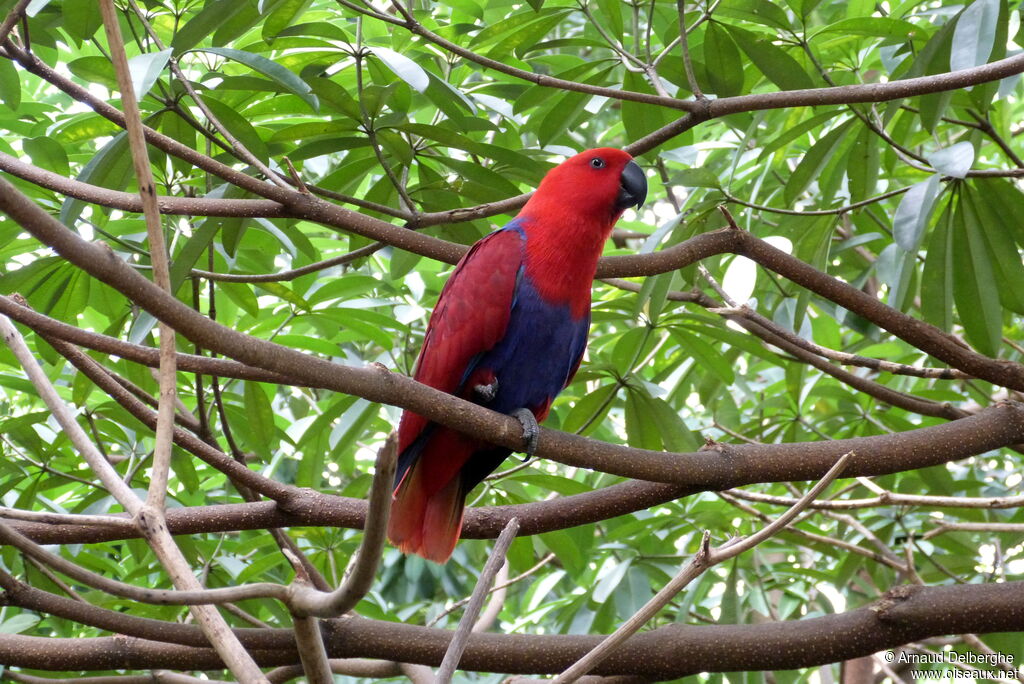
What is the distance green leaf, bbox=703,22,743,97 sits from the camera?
2598 millimetres

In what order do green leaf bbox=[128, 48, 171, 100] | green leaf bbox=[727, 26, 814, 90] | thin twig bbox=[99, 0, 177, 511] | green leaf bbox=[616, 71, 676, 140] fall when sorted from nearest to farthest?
thin twig bbox=[99, 0, 177, 511] → green leaf bbox=[128, 48, 171, 100] → green leaf bbox=[727, 26, 814, 90] → green leaf bbox=[616, 71, 676, 140]

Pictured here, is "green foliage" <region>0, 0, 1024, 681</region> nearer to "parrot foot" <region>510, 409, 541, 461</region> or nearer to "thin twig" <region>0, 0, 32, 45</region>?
"thin twig" <region>0, 0, 32, 45</region>

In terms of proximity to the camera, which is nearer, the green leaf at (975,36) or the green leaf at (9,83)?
the green leaf at (975,36)

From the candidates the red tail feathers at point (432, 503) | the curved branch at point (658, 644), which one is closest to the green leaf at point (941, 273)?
the curved branch at point (658, 644)

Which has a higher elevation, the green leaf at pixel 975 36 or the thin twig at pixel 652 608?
the green leaf at pixel 975 36

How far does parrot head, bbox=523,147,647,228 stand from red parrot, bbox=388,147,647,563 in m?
0.01

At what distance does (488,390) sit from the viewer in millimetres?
2697

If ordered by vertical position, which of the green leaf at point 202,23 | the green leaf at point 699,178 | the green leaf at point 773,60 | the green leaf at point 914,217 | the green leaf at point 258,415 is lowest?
the green leaf at point 258,415

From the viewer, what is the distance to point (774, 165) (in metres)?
3.56

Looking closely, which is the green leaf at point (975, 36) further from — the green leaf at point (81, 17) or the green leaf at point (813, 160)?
the green leaf at point (81, 17)

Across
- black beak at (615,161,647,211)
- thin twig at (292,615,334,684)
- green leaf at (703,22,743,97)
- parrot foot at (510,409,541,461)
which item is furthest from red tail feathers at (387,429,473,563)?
thin twig at (292,615,334,684)

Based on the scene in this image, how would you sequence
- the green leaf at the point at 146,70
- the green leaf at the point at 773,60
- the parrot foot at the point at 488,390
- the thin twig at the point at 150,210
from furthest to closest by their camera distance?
the parrot foot at the point at 488,390 < the green leaf at the point at 773,60 < the green leaf at the point at 146,70 < the thin twig at the point at 150,210

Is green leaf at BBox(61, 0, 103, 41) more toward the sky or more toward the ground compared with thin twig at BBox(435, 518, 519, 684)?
more toward the sky

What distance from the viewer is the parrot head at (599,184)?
2.87 meters
